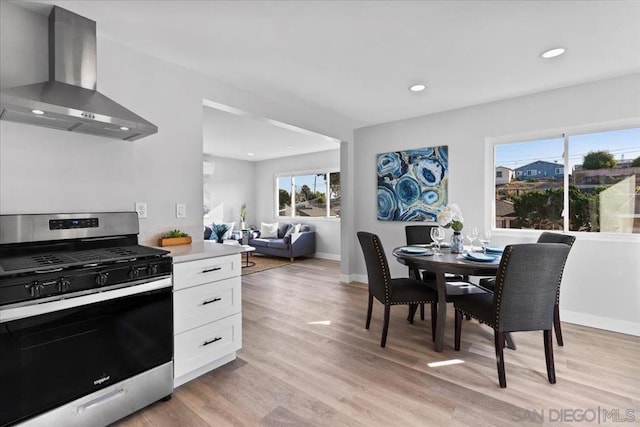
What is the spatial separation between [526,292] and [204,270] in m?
2.20

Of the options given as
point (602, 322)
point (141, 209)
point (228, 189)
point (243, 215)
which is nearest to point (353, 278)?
point (602, 322)

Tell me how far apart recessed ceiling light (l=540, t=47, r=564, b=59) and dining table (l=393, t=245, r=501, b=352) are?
1681 mm

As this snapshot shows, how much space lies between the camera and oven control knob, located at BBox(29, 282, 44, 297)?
1.39m

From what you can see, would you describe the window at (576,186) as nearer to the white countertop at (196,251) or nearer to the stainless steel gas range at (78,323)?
the white countertop at (196,251)

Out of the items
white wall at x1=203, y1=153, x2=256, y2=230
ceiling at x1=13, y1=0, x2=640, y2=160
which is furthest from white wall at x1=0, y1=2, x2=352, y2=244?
white wall at x1=203, y1=153, x2=256, y2=230

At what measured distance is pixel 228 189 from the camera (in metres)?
8.01

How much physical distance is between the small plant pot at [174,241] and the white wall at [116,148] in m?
0.08

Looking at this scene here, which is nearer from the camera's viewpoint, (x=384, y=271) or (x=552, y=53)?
(x=552, y=53)

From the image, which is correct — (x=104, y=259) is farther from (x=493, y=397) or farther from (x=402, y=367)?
(x=493, y=397)

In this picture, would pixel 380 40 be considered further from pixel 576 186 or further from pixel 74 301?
pixel 576 186

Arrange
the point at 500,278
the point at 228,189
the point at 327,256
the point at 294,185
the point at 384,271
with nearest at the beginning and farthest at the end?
the point at 500,278, the point at 384,271, the point at 327,256, the point at 294,185, the point at 228,189

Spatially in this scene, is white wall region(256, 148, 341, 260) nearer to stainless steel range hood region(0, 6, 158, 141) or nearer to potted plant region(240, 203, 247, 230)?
potted plant region(240, 203, 247, 230)

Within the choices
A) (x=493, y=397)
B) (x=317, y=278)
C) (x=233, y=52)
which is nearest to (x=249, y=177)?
(x=317, y=278)

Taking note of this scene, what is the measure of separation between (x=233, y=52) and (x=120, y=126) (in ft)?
3.50
